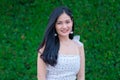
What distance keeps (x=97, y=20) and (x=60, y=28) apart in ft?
11.8

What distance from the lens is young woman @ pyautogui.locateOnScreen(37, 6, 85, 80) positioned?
3.81 metres

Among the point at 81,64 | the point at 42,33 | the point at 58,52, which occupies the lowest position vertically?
the point at 42,33

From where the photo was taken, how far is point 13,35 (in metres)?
7.06

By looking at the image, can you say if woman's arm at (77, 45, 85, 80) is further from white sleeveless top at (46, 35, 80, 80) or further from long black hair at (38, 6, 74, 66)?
long black hair at (38, 6, 74, 66)

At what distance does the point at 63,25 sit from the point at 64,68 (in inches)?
15.6

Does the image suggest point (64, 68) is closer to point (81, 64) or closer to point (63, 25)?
point (81, 64)

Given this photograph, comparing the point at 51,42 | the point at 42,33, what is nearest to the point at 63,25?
the point at 51,42

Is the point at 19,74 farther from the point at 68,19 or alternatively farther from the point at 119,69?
the point at 68,19

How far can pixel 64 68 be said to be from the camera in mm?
3807

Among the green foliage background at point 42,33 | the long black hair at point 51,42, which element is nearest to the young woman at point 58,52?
the long black hair at point 51,42

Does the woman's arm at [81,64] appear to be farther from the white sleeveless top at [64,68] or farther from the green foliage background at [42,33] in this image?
the green foliage background at [42,33]

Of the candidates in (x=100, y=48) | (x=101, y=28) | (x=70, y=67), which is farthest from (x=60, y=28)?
(x=101, y=28)

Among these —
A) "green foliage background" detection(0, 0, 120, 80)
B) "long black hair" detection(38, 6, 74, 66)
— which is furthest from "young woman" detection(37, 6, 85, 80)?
"green foliage background" detection(0, 0, 120, 80)

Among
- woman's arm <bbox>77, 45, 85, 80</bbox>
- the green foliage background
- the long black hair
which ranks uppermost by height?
the long black hair
